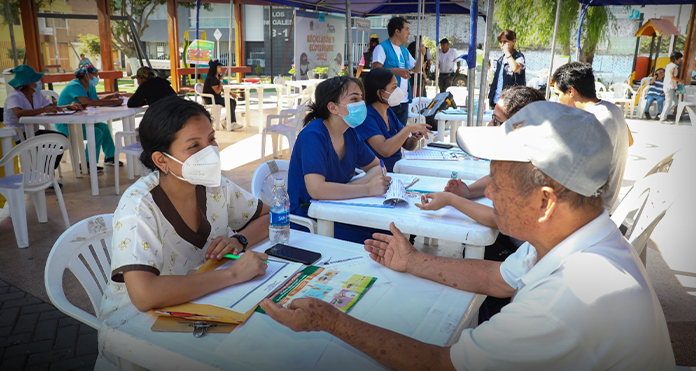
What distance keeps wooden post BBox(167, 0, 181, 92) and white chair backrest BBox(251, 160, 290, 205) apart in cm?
1049

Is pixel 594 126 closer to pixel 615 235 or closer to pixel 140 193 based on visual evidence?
pixel 615 235

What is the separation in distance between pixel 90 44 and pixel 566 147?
1178cm

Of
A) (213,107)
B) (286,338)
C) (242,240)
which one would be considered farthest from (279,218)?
(213,107)

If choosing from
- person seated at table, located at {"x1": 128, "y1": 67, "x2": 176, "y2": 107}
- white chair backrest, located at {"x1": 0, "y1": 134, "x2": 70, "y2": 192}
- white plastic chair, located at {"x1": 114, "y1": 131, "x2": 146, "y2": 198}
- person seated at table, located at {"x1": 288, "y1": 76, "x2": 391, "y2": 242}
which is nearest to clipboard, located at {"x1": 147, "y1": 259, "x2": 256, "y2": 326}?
person seated at table, located at {"x1": 288, "y1": 76, "x2": 391, "y2": 242}

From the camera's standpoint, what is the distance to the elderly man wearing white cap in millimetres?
918

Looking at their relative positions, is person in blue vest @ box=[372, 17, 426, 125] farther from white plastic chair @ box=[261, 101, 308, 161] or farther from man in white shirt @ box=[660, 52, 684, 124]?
man in white shirt @ box=[660, 52, 684, 124]

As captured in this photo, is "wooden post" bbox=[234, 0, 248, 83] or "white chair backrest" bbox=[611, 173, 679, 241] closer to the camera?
"white chair backrest" bbox=[611, 173, 679, 241]

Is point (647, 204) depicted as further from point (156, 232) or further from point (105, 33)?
point (105, 33)

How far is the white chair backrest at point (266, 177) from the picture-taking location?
285cm

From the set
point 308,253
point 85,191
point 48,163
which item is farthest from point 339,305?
point 85,191

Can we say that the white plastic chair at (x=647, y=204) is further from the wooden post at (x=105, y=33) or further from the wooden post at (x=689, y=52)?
the wooden post at (x=689, y=52)

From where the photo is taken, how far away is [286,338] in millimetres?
1242

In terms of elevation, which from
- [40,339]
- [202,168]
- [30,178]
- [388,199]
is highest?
[202,168]

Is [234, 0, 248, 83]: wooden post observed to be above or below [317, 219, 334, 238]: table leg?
above
